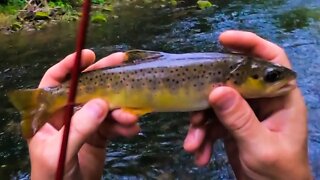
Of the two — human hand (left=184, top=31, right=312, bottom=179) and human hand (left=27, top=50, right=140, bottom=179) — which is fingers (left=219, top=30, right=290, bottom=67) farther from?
human hand (left=27, top=50, right=140, bottom=179)

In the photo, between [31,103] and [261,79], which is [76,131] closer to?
[31,103]

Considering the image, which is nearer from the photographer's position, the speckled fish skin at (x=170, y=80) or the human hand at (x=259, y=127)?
the human hand at (x=259, y=127)

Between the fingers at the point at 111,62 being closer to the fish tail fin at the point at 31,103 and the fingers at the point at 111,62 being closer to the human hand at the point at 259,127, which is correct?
the fish tail fin at the point at 31,103

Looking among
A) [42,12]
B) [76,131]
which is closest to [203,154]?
[76,131]

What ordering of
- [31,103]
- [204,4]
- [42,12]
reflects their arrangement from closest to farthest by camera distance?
[31,103] → [42,12] → [204,4]

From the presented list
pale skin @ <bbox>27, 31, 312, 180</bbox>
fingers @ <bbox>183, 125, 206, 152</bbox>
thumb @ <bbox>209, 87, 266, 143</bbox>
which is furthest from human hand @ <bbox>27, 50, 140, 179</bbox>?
thumb @ <bbox>209, 87, 266, 143</bbox>

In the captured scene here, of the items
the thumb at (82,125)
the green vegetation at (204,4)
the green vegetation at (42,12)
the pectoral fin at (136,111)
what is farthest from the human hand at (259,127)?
the green vegetation at (204,4)
